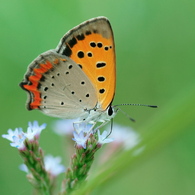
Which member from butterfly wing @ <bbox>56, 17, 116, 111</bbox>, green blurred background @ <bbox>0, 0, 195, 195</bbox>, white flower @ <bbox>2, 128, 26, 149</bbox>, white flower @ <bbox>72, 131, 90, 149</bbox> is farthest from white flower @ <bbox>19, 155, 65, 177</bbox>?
green blurred background @ <bbox>0, 0, 195, 195</bbox>

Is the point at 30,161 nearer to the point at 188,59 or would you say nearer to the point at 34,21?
the point at 34,21

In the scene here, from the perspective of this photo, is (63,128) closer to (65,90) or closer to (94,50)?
(65,90)

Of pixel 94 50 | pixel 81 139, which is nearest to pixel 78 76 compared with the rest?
pixel 94 50

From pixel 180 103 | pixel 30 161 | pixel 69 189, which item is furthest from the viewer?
pixel 30 161

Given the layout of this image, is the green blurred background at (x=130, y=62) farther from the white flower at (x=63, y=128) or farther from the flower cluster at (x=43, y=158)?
the flower cluster at (x=43, y=158)

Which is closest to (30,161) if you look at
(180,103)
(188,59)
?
(180,103)

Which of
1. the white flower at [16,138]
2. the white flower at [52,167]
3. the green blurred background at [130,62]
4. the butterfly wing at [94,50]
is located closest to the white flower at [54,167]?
the white flower at [52,167]

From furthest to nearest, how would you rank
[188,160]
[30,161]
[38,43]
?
[38,43] < [188,160] < [30,161]
